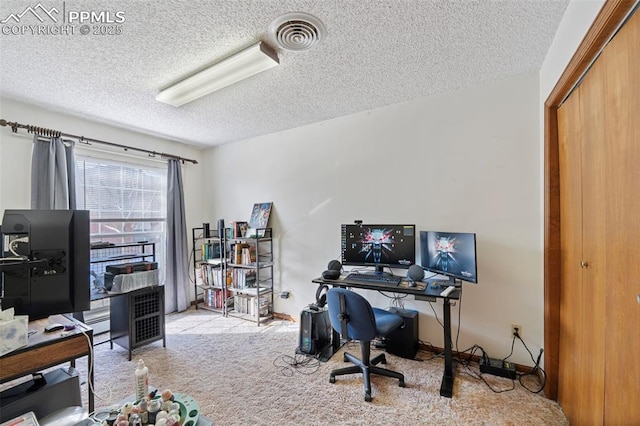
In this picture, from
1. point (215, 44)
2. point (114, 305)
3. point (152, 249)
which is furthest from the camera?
point (152, 249)

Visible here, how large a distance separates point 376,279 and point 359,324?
1.84 feet

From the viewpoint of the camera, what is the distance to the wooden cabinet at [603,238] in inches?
42.4

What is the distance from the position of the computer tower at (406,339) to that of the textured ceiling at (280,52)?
2.14 m

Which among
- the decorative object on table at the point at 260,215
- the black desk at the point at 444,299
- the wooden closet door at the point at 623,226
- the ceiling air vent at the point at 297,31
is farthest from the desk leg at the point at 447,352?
the decorative object on table at the point at 260,215

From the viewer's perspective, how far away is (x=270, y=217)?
12.4 ft

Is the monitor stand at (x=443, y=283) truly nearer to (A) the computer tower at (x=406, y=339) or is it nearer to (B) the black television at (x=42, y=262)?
(A) the computer tower at (x=406, y=339)

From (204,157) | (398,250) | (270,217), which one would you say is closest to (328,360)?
(398,250)

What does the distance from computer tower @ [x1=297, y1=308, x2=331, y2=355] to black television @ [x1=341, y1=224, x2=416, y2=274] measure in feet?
2.01

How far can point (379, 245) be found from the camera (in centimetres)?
274

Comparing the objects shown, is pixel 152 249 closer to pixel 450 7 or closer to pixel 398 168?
pixel 398 168

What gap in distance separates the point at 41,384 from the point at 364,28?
9.16 ft

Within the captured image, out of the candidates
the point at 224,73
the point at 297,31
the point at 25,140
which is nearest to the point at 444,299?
the point at 297,31

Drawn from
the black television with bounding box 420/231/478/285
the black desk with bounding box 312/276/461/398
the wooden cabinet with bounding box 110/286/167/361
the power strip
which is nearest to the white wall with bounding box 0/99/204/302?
the wooden cabinet with bounding box 110/286/167/361

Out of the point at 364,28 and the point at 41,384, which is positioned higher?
the point at 364,28
